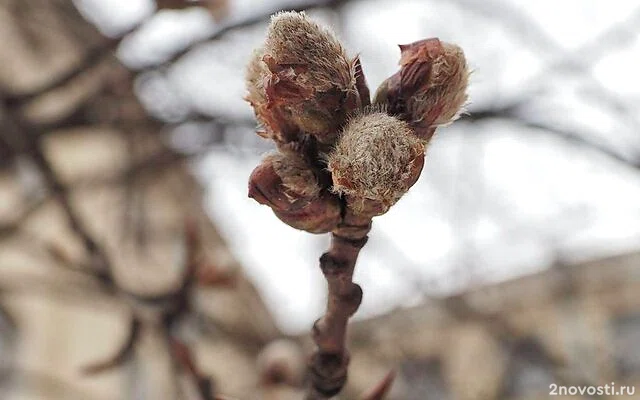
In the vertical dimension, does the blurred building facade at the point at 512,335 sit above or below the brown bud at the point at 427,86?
below

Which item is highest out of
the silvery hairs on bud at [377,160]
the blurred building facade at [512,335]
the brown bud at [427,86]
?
the brown bud at [427,86]

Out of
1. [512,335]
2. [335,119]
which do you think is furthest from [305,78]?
[512,335]

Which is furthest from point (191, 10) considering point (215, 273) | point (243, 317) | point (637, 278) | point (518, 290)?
point (637, 278)

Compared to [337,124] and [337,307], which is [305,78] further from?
[337,307]

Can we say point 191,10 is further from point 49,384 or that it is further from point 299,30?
point 49,384

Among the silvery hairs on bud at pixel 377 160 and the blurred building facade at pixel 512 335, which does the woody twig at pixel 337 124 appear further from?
the blurred building facade at pixel 512 335

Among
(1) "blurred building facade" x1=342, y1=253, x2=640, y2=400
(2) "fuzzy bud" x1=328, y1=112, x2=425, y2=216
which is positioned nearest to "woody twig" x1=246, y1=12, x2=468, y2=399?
(2) "fuzzy bud" x1=328, y1=112, x2=425, y2=216

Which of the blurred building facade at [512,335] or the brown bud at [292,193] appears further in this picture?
the blurred building facade at [512,335]

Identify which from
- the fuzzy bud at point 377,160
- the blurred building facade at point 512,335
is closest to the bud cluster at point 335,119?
the fuzzy bud at point 377,160
